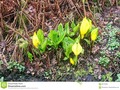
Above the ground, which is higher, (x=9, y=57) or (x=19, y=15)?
(x=19, y=15)

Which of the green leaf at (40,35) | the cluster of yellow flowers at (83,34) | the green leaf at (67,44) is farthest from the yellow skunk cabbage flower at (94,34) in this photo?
the green leaf at (40,35)

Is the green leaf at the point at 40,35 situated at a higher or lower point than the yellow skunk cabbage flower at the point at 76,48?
higher

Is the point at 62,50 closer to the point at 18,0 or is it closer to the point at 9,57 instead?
the point at 9,57

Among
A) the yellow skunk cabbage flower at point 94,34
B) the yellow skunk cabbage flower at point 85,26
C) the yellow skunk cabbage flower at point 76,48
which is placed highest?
the yellow skunk cabbage flower at point 85,26

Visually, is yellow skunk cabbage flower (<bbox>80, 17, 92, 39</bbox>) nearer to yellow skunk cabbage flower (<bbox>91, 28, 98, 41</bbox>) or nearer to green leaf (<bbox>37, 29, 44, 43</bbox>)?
yellow skunk cabbage flower (<bbox>91, 28, 98, 41</bbox>)

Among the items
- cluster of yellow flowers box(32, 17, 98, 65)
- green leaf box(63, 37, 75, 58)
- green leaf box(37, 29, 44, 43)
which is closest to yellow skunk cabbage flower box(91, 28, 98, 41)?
cluster of yellow flowers box(32, 17, 98, 65)

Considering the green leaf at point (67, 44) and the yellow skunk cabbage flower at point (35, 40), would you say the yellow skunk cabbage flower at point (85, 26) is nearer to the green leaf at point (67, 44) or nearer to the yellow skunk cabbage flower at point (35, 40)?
the green leaf at point (67, 44)

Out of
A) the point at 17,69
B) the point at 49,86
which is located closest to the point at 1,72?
the point at 17,69

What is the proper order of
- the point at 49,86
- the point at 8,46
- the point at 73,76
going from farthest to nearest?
the point at 8,46, the point at 73,76, the point at 49,86

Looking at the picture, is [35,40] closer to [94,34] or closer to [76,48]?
[76,48]
